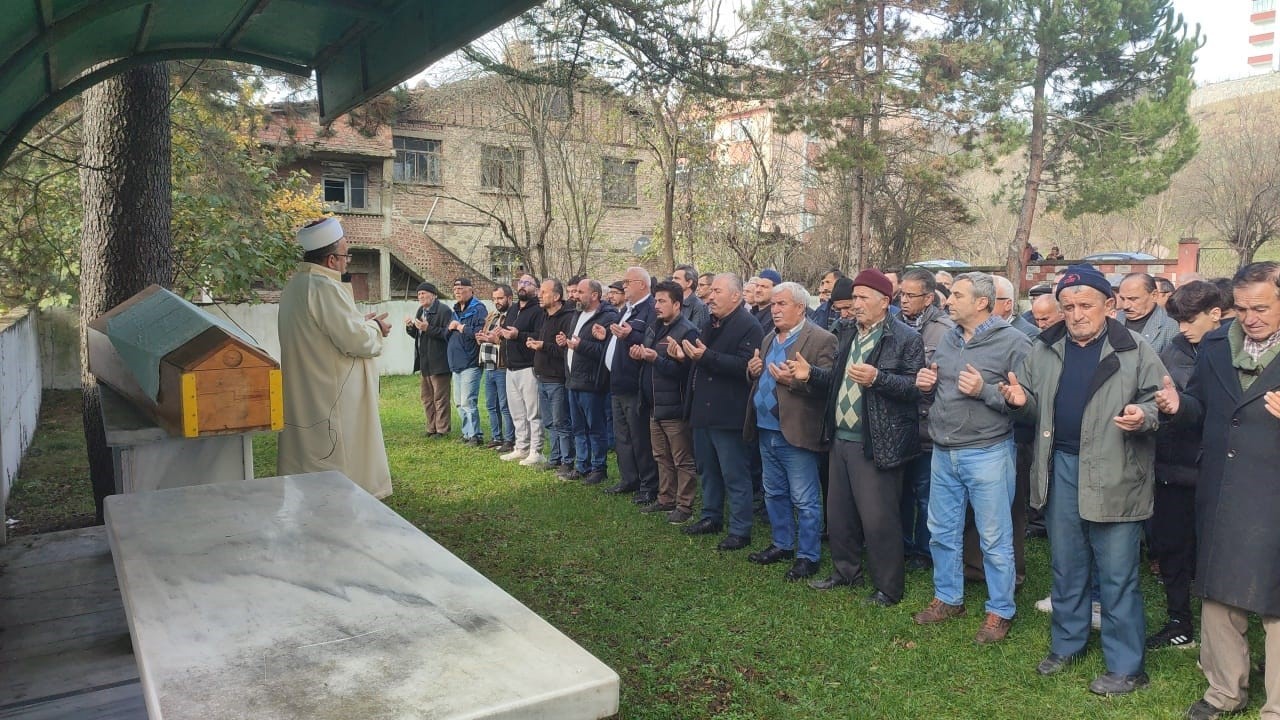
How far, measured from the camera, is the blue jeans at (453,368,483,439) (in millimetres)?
11039

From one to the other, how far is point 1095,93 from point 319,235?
24402mm

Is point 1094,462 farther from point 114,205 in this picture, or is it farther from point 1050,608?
point 114,205

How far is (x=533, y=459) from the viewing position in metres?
9.98

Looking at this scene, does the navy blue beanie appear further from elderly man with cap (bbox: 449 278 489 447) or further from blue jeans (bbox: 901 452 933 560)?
elderly man with cap (bbox: 449 278 489 447)

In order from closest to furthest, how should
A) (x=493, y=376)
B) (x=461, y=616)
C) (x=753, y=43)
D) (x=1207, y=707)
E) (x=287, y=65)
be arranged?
(x=461, y=616) → (x=1207, y=707) → (x=287, y=65) → (x=493, y=376) → (x=753, y=43)

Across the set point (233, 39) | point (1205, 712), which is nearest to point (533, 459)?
point (233, 39)

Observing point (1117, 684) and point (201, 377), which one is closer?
point (201, 377)

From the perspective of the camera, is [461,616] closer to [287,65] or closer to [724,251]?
[287,65]

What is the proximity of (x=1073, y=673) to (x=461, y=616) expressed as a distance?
360 centimetres

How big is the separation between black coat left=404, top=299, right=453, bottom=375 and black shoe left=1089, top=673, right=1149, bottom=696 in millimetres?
8549

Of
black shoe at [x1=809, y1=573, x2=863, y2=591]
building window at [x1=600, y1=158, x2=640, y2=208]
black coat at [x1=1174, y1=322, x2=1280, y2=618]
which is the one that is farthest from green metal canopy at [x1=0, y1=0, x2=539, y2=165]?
building window at [x1=600, y1=158, x2=640, y2=208]

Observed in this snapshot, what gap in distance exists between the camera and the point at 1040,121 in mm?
23484

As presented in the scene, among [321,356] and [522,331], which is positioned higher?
[321,356]

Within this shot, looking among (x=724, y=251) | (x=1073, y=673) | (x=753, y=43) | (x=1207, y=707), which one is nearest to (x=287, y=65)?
(x=1073, y=673)
